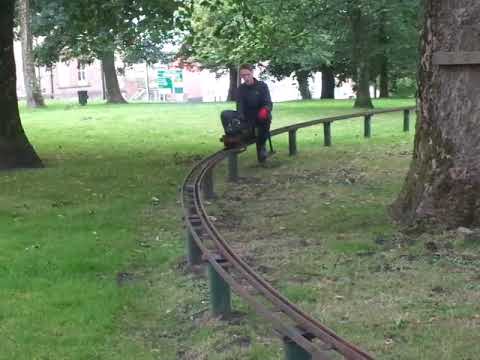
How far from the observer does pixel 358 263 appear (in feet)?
21.8

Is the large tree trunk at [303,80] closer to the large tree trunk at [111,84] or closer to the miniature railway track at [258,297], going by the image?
the large tree trunk at [111,84]

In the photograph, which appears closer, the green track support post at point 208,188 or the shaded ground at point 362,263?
the shaded ground at point 362,263

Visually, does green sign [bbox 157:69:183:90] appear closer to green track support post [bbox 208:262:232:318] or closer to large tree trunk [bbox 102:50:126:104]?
large tree trunk [bbox 102:50:126:104]

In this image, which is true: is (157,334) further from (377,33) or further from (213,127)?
(377,33)

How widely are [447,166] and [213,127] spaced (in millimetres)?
17312

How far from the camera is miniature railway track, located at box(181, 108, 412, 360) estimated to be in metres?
3.72

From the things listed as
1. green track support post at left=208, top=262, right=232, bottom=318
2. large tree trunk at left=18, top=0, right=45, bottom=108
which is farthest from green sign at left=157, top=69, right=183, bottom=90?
green track support post at left=208, top=262, right=232, bottom=318

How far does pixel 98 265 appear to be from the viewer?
705cm

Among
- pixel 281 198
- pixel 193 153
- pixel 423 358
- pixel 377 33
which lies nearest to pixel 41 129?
pixel 193 153

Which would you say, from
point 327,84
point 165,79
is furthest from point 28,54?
point 327,84

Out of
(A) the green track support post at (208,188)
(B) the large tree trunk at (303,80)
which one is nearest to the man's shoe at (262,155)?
(A) the green track support post at (208,188)

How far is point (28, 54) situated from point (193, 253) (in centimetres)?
3499

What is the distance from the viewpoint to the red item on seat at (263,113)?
512 inches

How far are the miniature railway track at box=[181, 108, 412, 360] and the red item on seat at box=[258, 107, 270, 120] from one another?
4085mm
